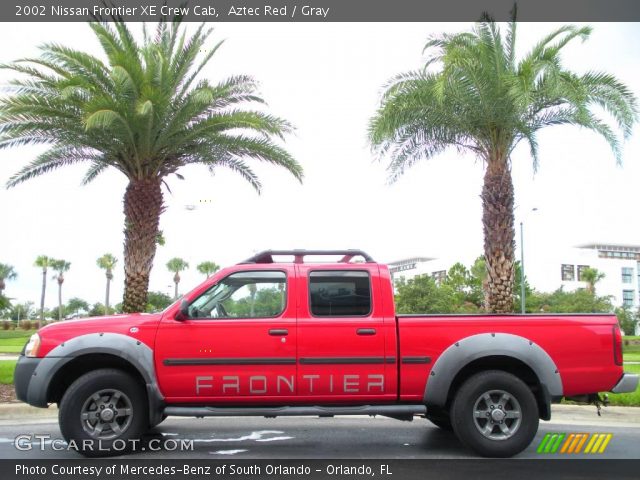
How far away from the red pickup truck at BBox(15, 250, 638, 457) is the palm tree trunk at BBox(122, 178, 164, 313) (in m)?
→ 8.03

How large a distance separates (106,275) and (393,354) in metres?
77.8

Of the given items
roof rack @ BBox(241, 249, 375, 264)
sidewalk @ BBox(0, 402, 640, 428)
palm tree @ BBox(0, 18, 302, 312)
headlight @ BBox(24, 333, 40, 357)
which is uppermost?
palm tree @ BBox(0, 18, 302, 312)

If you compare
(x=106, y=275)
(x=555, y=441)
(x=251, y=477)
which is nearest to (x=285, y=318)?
(x=251, y=477)

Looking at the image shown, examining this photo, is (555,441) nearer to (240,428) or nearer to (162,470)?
(240,428)

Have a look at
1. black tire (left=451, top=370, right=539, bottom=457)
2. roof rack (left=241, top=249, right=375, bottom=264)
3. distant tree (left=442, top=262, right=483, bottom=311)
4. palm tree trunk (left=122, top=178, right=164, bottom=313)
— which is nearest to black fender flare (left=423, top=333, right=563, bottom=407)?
black tire (left=451, top=370, right=539, bottom=457)

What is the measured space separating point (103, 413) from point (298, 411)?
6.70 feet

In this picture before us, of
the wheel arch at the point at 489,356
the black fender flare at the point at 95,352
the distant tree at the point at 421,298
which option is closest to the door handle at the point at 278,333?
the black fender flare at the point at 95,352

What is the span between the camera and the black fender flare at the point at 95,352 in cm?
656

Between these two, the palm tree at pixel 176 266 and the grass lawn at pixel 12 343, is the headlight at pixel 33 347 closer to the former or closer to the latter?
the grass lawn at pixel 12 343

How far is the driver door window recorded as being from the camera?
272 inches

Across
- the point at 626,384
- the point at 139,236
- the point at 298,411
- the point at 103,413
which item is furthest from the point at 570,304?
the point at 103,413

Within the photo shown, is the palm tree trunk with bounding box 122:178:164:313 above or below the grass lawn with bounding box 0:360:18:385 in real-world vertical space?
above

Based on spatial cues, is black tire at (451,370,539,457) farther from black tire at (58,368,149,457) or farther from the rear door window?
black tire at (58,368,149,457)

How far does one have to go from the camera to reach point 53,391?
6.82 meters
